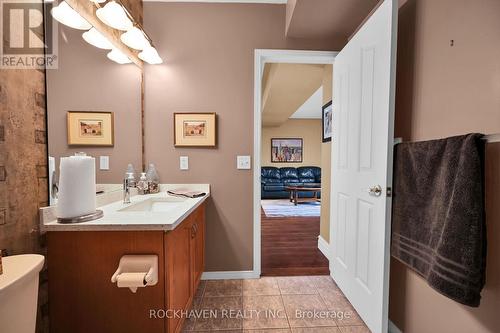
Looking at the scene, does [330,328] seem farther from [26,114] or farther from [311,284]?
[26,114]

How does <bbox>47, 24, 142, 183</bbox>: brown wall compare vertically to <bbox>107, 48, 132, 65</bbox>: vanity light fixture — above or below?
below

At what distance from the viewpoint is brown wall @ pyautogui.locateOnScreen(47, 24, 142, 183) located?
115 cm

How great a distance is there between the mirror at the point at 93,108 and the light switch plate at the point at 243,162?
86 centimetres

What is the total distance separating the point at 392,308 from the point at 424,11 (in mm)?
1816

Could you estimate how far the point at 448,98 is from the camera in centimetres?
106

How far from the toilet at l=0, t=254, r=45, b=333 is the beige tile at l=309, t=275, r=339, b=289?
1.92 meters

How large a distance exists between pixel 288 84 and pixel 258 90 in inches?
70.4

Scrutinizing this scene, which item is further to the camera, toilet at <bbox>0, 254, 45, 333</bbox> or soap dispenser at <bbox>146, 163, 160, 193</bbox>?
soap dispenser at <bbox>146, 163, 160, 193</bbox>

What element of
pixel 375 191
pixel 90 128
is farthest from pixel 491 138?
pixel 90 128

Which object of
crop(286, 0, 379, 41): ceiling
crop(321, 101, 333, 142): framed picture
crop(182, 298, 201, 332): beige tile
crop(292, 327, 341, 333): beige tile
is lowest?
crop(182, 298, 201, 332): beige tile

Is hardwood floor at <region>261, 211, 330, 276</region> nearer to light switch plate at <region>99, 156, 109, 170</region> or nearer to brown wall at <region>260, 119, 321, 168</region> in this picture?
light switch plate at <region>99, 156, 109, 170</region>

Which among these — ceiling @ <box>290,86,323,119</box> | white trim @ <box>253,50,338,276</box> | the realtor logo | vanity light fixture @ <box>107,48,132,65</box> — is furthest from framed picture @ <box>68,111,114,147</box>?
ceiling @ <box>290,86,323,119</box>

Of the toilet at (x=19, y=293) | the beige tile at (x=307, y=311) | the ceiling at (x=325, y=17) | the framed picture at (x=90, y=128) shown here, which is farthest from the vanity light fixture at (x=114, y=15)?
the beige tile at (x=307, y=311)

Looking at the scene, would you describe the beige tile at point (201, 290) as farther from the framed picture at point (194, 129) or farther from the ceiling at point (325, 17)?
the ceiling at point (325, 17)
